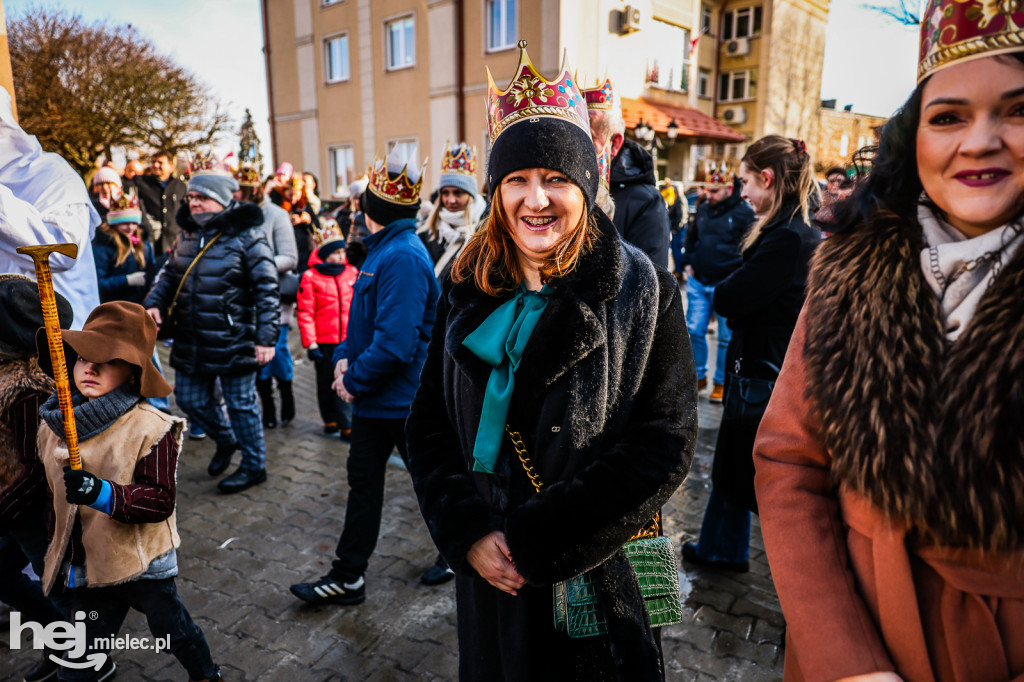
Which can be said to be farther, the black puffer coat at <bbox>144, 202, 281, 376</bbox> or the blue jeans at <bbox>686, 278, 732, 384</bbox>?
the blue jeans at <bbox>686, 278, 732, 384</bbox>

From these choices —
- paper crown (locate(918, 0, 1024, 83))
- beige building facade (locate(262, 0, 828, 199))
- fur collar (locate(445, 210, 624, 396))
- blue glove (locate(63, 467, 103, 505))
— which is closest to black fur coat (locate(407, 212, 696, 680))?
fur collar (locate(445, 210, 624, 396))

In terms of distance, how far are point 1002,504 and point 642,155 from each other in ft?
10.3

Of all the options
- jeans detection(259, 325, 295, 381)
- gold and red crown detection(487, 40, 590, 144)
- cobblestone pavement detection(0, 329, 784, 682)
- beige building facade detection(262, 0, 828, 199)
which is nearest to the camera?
gold and red crown detection(487, 40, 590, 144)

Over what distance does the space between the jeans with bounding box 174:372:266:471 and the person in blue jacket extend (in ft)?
5.06

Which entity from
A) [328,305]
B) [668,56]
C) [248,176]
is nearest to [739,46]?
[668,56]

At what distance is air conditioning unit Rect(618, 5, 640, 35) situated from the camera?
16.3m

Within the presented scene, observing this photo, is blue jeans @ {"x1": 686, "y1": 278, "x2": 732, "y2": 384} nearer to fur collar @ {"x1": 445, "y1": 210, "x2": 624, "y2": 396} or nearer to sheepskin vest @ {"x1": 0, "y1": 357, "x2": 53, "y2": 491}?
fur collar @ {"x1": 445, "y1": 210, "x2": 624, "y2": 396}

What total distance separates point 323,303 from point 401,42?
15929 mm

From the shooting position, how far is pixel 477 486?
1.90 m

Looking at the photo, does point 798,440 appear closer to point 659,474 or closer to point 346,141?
point 659,474

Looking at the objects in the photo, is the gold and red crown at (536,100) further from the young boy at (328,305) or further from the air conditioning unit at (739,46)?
the air conditioning unit at (739,46)

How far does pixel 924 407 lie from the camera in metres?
1.17

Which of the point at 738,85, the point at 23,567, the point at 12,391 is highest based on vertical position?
the point at 738,85

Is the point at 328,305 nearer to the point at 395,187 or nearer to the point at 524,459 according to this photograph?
the point at 395,187
